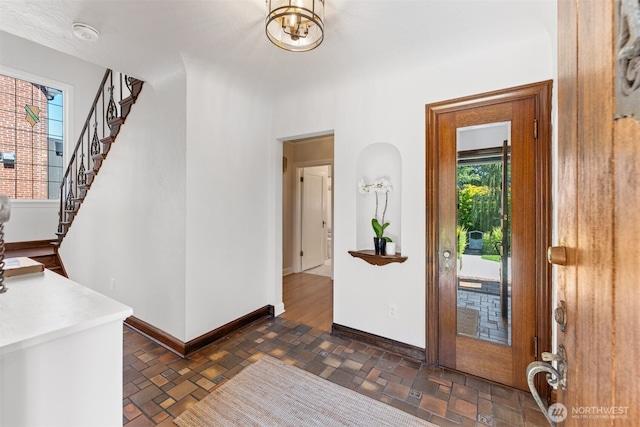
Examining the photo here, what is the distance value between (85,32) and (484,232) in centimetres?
326

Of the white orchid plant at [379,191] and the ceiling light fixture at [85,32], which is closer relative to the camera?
the ceiling light fixture at [85,32]

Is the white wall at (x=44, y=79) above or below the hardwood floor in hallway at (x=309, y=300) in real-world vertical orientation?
above

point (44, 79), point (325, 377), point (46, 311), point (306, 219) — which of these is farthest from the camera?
point (306, 219)

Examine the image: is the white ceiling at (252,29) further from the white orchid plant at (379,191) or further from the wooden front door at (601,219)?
the wooden front door at (601,219)

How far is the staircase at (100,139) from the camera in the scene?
3057 millimetres

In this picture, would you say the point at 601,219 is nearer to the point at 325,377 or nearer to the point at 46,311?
the point at 46,311

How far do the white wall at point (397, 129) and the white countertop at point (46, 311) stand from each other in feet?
6.78

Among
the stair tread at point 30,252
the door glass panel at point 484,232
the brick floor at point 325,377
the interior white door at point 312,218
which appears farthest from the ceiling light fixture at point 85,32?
the interior white door at point 312,218

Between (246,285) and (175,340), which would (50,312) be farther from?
(246,285)

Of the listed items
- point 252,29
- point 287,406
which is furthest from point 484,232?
point 252,29

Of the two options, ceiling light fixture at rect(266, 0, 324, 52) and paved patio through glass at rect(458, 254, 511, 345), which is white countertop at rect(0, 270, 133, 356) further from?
paved patio through glass at rect(458, 254, 511, 345)

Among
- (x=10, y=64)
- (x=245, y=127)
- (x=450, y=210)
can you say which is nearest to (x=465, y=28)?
(x=450, y=210)

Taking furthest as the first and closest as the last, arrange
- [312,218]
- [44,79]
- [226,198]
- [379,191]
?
[312,218] → [44,79] → [226,198] → [379,191]

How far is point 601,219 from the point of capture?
0.41m
